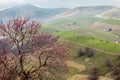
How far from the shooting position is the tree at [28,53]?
38156 mm

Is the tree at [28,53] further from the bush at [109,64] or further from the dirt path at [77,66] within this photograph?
the dirt path at [77,66]

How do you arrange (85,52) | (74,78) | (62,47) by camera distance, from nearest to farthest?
1. (62,47)
2. (74,78)
3. (85,52)

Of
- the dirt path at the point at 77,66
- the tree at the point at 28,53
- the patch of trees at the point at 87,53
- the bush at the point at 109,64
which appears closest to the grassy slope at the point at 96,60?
the bush at the point at 109,64

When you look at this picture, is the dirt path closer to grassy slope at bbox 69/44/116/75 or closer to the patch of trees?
grassy slope at bbox 69/44/116/75

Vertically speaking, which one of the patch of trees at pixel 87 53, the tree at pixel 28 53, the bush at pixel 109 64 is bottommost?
the patch of trees at pixel 87 53

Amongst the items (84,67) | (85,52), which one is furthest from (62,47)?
(85,52)

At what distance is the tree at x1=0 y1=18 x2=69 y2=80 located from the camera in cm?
3816

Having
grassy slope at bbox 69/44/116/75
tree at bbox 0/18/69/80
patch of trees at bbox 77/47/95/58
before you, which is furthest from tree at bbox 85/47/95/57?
tree at bbox 0/18/69/80

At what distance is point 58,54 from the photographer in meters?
40.2

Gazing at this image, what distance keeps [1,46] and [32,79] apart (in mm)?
5783

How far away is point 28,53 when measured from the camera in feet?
132

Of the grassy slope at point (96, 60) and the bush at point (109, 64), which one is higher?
the bush at point (109, 64)

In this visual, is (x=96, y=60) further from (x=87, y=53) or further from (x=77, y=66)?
(x=87, y=53)

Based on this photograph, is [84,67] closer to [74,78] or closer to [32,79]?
[74,78]
